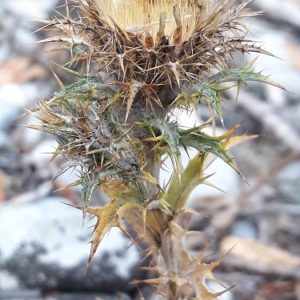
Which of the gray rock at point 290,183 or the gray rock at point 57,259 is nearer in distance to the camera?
the gray rock at point 57,259

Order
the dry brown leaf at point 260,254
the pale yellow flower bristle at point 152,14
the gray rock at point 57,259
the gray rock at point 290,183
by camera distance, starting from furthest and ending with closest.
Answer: the gray rock at point 290,183 → the dry brown leaf at point 260,254 → the gray rock at point 57,259 → the pale yellow flower bristle at point 152,14

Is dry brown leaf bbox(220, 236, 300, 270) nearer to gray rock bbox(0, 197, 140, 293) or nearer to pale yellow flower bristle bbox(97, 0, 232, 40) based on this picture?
gray rock bbox(0, 197, 140, 293)

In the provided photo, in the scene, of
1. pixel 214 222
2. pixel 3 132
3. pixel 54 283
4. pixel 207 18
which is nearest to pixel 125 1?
pixel 207 18

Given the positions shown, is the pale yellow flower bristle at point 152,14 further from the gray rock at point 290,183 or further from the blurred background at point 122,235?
the gray rock at point 290,183

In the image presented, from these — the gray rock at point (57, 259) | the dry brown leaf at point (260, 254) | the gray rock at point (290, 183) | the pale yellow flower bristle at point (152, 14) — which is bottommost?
the gray rock at point (57, 259)

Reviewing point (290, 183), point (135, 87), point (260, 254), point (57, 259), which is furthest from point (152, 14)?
point (290, 183)

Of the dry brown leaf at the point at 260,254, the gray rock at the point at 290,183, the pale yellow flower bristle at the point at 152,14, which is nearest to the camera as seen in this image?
the pale yellow flower bristle at the point at 152,14

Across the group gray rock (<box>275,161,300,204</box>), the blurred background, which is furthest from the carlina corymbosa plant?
gray rock (<box>275,161,300,204</box>)

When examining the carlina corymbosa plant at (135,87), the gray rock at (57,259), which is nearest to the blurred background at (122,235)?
the gray rock at (57,259)
